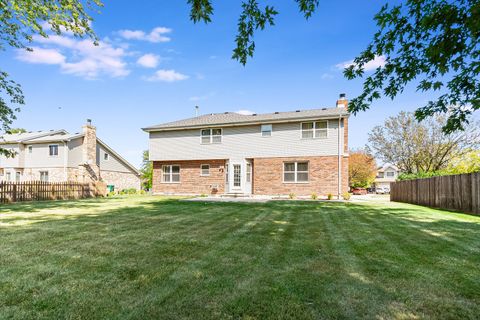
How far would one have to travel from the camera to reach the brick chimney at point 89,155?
1028 inches

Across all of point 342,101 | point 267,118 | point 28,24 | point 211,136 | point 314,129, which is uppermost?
point 28,24

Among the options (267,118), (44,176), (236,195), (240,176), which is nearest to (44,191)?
(236,195)

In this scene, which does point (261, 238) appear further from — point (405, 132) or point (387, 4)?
point (405, 132)

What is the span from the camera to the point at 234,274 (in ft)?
11.1

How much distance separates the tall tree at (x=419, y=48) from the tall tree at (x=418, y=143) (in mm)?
30136

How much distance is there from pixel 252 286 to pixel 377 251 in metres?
2.77

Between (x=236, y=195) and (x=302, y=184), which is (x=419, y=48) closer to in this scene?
(x=302, y=184)

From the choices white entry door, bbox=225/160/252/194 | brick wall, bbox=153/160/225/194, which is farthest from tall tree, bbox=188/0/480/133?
brick wall, bbox=153/160/225/194

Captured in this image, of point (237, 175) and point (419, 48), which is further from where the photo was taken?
point (237, 175)

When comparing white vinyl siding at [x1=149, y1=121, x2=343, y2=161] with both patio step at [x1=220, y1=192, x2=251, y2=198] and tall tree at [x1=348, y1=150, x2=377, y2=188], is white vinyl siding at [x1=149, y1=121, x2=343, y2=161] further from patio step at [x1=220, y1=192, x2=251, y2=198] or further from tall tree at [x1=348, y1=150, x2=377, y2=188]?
tall tree at [x1=348, y1=150, x2=377, y2=188]

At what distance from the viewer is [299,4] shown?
4.94 m

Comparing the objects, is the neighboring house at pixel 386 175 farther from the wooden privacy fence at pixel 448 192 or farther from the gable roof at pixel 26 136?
the gable roof at pixel 26 136

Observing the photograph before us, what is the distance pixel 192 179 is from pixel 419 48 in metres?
19.2

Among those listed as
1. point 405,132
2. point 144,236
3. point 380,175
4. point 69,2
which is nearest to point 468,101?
point 144,236
